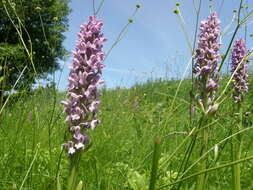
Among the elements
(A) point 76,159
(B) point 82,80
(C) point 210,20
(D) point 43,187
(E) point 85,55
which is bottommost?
(D) point 43,187

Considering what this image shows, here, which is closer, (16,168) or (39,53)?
(16,168)

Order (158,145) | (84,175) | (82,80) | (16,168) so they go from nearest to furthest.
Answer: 1. (158,145)
2. (82,80)
3. (84,175)
4. (16,168)

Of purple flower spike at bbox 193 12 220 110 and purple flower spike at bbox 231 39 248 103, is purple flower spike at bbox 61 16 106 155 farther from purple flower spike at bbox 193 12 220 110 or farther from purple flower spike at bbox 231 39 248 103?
purple flower spike at bbox 231 39 248 103

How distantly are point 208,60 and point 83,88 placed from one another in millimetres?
1276

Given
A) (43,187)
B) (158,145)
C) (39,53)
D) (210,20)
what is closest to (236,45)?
(210,20)

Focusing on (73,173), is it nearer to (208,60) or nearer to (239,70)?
Answer: (208,60)

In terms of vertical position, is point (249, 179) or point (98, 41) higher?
point (98, 41)

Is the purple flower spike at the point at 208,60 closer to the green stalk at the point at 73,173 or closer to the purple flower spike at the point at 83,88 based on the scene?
the purple flower spike at the point at 83,88

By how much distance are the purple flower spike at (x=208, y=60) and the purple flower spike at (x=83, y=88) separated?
3.30 ft

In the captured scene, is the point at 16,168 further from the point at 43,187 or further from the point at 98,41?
the point at 98,41

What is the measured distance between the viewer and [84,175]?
85.3 inches

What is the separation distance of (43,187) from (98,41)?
1.02 m

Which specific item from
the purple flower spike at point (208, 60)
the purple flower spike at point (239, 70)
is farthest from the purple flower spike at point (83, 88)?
the purple flower spike at point (239, 70)

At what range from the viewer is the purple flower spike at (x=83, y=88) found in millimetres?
1353
